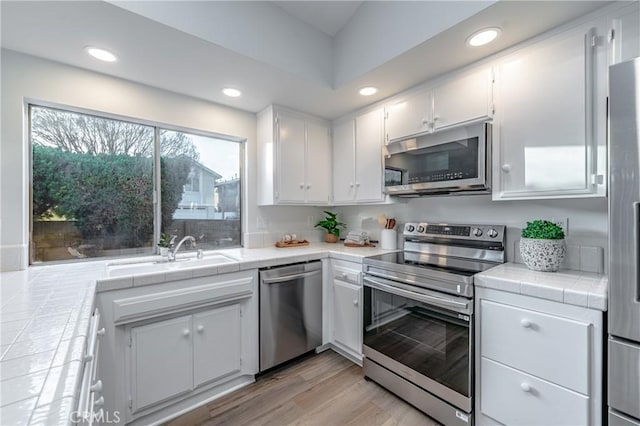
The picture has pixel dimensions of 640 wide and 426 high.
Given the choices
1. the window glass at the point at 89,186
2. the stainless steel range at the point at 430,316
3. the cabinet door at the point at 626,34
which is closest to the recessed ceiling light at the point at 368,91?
the stainless steel range at the point at 430,316

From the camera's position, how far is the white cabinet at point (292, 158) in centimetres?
258

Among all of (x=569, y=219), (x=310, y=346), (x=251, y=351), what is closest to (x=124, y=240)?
(x=251, y=351)

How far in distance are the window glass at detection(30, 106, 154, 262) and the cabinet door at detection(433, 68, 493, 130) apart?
2.38 meters

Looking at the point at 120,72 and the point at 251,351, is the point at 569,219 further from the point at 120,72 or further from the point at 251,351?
the point at 120,72

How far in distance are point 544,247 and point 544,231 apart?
9 centimetres

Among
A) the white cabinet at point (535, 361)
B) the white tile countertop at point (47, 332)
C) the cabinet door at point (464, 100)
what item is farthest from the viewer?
the cabinet door at point (464, 100)

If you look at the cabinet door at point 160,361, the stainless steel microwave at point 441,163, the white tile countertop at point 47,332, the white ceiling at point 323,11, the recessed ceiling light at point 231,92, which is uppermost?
the white ceiling at point 323,11

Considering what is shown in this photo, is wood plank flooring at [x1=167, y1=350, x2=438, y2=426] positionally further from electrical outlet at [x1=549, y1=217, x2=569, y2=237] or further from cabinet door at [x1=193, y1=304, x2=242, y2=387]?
electrical outlet at [x1=549, y1=217, x2=569, y2=237]

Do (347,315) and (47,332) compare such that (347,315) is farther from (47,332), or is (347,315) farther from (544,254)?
(47,332)

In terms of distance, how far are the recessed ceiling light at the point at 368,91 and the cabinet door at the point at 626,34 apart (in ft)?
4.49

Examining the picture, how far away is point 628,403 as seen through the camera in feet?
3.50

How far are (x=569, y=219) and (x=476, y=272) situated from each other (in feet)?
2.33

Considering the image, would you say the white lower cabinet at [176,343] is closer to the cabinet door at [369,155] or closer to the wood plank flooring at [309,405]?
the wood plank flooring at [309,405]

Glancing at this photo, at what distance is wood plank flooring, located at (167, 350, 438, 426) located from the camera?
167 cm
